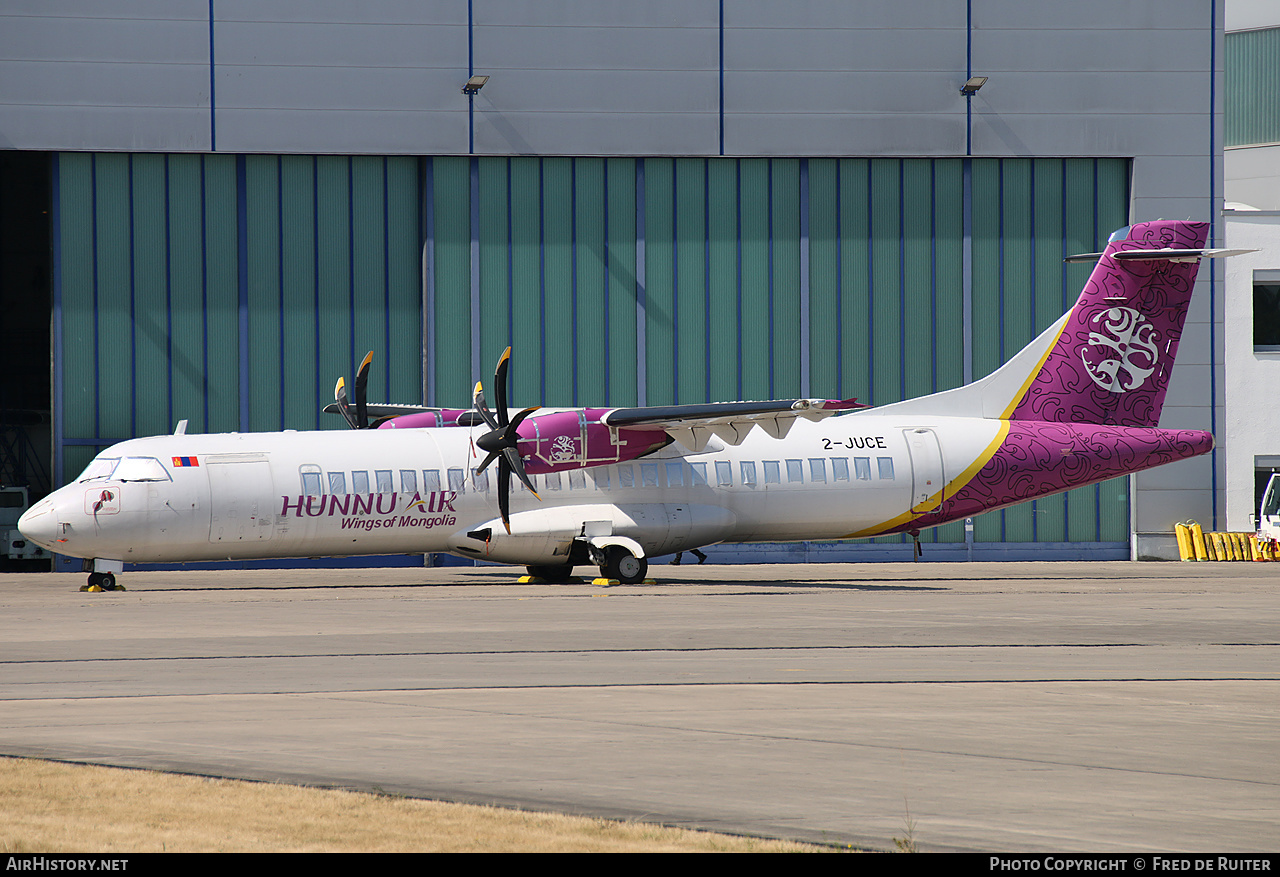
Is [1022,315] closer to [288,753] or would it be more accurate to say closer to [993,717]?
[993,717]

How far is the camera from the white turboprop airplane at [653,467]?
23859 millimetres

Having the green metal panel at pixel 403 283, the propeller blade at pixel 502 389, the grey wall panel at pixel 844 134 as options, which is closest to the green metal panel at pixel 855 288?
the grey wall panel at pixel 844 134

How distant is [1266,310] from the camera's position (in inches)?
1481

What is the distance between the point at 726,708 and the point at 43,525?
16.6 m

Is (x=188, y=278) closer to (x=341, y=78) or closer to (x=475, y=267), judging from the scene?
(x=341, y=78)

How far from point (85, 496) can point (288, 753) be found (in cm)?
1653

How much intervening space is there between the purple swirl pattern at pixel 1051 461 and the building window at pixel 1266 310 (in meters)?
11.3

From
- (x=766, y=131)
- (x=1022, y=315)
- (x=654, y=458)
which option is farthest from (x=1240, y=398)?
(x=654, y=458)

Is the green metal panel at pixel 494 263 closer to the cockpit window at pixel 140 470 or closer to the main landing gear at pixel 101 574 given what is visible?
the cockpit window at pixel 140 470

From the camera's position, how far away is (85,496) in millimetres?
23188

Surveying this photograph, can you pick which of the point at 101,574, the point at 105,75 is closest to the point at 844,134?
the point at 105,75

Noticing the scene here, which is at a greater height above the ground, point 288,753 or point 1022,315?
point 1022,315

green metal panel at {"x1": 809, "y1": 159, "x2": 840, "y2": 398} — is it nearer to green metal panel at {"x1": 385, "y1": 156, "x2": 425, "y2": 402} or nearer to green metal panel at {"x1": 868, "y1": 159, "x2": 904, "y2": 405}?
green metal panel at {"x1": 868, "y1": 159, "x2": 904, "y2": 405}

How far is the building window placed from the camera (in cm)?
3750
